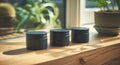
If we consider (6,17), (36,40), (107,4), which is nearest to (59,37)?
(36,40)

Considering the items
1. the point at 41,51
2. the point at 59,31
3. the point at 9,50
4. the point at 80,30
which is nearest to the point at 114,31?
the point at 80,30

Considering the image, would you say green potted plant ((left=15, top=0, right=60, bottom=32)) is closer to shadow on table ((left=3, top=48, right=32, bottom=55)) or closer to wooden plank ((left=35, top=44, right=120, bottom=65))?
shadow on table ((left=3, top=48, right=32, bottom=55))

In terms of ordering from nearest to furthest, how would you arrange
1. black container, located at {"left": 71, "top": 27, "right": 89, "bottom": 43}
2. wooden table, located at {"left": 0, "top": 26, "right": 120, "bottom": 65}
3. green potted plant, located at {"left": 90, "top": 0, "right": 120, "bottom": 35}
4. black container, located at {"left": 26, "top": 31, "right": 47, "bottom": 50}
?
wooden table, located at {"left": 0, "top": 26, "right": 120, "bottom": 65}
black container, located at {"left": 26, "top": 31, "right": 47, "bottom": 50}
black container, located at {"left": 71, "top": 27, "right": 89, "bottom": 43}
green potted plant, located at {"left": 90, "top": 0, "right": 120, "bottom": 35}

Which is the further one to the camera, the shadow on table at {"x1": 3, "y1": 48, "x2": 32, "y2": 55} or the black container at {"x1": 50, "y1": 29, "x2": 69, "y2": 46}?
the black container at {"x1": 50, "y1": 29, "x2": 69, "y2": 46}

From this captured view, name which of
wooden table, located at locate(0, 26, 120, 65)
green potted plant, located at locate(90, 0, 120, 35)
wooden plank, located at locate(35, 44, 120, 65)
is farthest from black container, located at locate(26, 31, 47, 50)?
green potted plant, located at locate(90, 0, 120, 35)

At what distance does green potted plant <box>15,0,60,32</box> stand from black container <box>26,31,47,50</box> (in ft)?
1.22

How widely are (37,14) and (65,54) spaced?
0.59 m

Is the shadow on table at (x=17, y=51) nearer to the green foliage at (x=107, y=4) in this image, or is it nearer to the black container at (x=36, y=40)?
the black container at (x=36, y=40)

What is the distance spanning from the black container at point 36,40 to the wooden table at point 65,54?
26 mm

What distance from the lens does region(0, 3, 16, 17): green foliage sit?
130 cm

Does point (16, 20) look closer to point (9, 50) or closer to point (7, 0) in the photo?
point (7, 0)

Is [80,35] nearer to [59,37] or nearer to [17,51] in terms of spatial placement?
[59,37]

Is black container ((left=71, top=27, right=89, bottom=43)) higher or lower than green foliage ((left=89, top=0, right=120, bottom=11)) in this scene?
lower

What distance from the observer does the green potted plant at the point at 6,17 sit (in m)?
1.31
